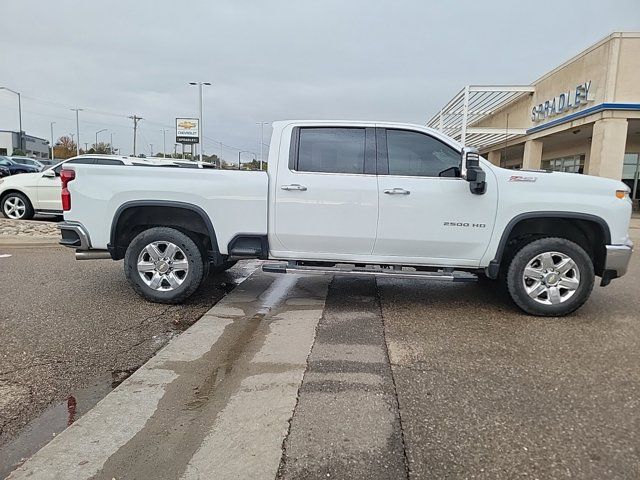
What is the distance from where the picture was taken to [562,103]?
63.4 ft

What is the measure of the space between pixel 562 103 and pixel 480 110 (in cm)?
774

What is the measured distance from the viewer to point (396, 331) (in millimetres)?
4754

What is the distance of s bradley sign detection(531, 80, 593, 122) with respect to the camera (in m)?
17.9

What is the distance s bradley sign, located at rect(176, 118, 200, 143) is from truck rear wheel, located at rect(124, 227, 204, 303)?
168 ft

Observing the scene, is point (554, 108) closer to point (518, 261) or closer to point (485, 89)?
point (485, 89)

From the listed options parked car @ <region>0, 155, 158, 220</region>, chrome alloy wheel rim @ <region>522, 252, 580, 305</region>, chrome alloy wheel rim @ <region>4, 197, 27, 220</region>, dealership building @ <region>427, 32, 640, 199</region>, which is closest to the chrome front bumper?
chrome alloy wheel rim @ <region>522, 252, 580, 305</region>

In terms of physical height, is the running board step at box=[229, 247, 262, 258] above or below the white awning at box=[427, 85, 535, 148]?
below

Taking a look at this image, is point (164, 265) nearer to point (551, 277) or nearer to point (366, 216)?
point (366, 216)

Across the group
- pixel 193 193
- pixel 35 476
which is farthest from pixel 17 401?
pixel 193 193

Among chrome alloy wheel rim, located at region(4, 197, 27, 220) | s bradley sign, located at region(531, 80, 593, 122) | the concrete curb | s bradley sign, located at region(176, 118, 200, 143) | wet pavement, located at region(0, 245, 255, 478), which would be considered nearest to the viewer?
wet pavement, located at region(0, 245, 255, 478)

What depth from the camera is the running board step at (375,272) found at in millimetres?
5125

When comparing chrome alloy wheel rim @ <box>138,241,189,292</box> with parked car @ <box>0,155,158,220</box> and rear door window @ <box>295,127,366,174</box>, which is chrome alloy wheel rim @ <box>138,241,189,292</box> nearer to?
rear door window @ <box>295,127,366,174</box>

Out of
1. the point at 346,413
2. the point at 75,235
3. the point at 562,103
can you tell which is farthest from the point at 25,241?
the point at 562,103

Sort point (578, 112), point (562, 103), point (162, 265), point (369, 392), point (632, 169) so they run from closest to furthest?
1. point (369, 392)
2. point (162, 265)
3. point (578, 112)
4. point (562, 103)
5. point (632, 169)
